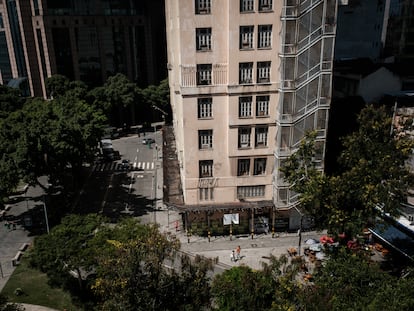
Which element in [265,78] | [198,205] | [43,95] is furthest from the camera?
[43,95]

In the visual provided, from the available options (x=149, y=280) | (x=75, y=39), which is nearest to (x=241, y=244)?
(x=149, y=280)

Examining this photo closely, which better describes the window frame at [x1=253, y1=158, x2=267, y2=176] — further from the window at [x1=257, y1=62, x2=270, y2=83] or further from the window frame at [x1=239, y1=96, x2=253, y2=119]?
the window at [x1=257, y1=62, x2=270, y2=83]

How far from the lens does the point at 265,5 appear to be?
119 feet

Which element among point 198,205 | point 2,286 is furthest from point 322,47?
point 2,286

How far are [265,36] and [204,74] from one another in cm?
667

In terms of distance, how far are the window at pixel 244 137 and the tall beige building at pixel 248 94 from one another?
0.33 feet

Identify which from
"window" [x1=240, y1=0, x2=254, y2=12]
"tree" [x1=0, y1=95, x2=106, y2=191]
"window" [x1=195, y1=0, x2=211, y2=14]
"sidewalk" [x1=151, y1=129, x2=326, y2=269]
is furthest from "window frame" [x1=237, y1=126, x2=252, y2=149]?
"tree" [x1=0, y1=95, x2=106, y2=191]

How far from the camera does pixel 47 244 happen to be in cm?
3147

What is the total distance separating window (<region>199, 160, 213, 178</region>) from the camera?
133 feet

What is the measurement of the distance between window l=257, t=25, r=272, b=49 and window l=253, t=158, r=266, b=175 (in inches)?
443

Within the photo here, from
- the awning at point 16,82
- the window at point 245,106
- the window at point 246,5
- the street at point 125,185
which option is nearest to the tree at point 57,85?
the awning at point 16,82

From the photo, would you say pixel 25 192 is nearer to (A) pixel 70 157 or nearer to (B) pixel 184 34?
(A) pixel 70 157

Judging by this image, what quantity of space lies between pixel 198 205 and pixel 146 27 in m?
62.8

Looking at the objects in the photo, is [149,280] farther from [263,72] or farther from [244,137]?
[263,72]
